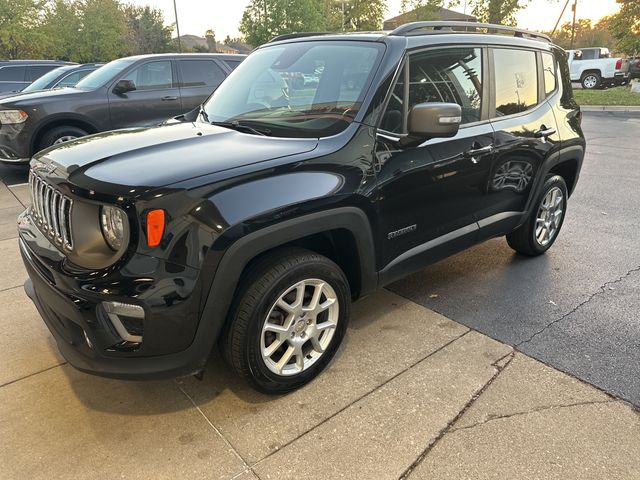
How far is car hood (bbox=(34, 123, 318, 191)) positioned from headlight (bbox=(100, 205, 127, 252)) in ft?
0.36

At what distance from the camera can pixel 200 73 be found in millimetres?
7855

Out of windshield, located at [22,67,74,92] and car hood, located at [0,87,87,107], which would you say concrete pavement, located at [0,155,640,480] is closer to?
car hood, located at [0,87,87,107]

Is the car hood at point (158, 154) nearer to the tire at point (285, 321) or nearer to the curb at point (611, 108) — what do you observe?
the tire at point (285, 321)

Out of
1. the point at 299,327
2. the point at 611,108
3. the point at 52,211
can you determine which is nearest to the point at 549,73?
the point at 299,327

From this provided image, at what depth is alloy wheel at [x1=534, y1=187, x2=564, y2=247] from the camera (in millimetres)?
4219

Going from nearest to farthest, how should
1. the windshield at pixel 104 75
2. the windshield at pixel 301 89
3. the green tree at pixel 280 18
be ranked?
the windshield at pixel 301 89 < the windshield at pixel 104 75 < the green tree at pixel 280 18

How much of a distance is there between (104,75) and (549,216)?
21.5 ft

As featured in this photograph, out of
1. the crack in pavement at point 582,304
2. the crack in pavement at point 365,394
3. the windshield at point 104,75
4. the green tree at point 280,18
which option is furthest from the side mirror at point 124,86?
the green tree at point 280,18

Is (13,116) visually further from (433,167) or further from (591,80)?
(591,80)

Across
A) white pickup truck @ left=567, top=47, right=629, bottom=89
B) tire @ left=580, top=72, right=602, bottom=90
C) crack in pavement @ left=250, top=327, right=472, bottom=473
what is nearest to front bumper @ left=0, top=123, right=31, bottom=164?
crack in pavement @ left=250, top=327, right=472, bottom=473

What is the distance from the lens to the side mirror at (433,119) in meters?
2.57

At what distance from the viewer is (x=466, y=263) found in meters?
4.25

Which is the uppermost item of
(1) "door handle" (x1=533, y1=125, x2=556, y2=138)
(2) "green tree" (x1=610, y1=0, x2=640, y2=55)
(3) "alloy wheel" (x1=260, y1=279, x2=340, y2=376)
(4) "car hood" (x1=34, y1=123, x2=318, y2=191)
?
(2) "green tree" (x1=610, y1=0, x2=640, y2=55)

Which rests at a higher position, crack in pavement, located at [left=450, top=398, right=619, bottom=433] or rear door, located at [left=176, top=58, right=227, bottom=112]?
rear door, located at [left=176, top=58, right=227, bottom=112]
